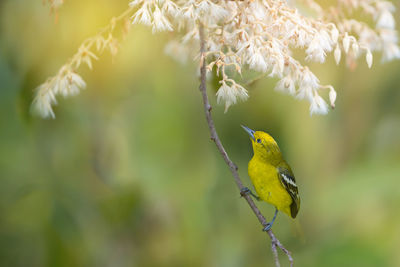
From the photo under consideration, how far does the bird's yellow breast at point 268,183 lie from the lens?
2.87ft

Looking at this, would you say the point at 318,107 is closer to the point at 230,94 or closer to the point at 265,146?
the point at 230,94

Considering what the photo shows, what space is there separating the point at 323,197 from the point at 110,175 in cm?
41

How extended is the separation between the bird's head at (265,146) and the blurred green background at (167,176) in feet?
0.36

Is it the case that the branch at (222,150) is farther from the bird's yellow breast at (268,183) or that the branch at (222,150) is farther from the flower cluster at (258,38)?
the bird's yellow breast at (268,183)

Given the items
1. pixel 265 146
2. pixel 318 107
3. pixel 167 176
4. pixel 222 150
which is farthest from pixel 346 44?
pixel 167 176

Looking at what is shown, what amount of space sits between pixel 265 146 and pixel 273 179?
0.29 ft

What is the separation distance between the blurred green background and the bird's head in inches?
4.3

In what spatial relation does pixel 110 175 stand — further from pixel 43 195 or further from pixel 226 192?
pixel 226 192

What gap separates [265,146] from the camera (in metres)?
0.83

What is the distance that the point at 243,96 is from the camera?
21.2 inches

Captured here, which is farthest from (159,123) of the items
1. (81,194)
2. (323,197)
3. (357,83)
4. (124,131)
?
(357,83)

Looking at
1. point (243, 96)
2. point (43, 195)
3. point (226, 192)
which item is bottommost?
point (243, 96)

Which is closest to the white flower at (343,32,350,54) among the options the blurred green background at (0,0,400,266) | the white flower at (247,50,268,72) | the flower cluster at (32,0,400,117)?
the flower cluster at (32,0,400,117)

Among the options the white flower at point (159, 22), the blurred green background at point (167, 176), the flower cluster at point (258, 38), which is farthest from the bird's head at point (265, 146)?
the white flower at point (159, 22)
